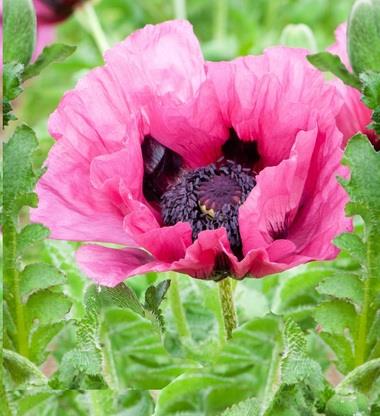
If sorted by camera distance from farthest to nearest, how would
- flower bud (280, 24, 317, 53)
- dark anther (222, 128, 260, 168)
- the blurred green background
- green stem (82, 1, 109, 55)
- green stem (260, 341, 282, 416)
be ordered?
the blurred green background
green stem (82, 1, 109, 55)
flower bud (280, 24, 317, 53)
dark anther (222, 128, 260, 168)
green stem (260, 341, 282, 416)

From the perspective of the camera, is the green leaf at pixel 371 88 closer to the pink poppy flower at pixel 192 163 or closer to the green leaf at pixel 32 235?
the pink poppy flower at pixel 192 163

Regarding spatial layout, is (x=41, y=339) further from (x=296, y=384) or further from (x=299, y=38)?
(x=299, y=38)

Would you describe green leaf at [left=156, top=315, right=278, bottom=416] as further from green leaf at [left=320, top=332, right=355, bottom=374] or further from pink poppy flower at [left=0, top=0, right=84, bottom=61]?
pink poppy flower at [left=0, top=0, right=84, bottom=61]

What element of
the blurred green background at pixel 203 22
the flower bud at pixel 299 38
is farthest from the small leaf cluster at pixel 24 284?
the blurred green background at pixel 203 22

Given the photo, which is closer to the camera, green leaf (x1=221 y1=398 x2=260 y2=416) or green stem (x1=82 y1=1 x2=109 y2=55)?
green leaf (x1=221 y1=398 x2=260 y2=416)

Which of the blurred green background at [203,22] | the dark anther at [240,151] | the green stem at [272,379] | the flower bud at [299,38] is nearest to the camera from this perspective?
the green stem at [272,379]

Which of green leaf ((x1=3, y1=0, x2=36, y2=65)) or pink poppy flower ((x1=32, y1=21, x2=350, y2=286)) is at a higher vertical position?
green leaf ((x1=3, y1=0, x2=36, y2=65))

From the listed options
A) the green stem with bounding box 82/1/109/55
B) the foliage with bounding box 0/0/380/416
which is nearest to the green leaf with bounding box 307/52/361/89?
the foliage with bounding box 0/0/380/416
